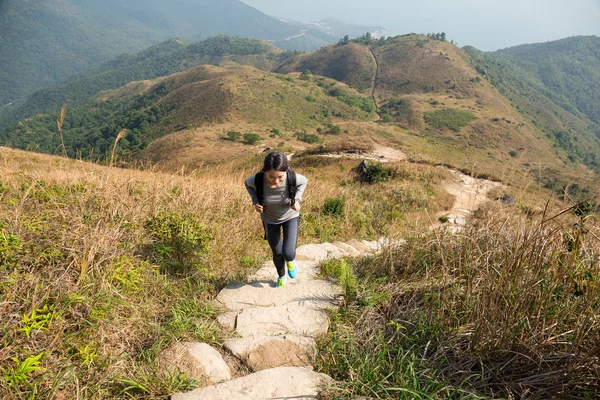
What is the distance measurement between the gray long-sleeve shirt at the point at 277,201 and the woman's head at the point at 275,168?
8 centimetres

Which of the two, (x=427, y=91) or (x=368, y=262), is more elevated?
(x=427, y=91)

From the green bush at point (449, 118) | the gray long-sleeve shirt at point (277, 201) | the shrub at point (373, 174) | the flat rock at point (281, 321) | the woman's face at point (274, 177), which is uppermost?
the green bush at point (449, 118)

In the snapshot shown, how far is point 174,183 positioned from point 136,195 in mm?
1284

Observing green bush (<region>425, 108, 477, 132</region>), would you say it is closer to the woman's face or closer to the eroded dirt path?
the eroded dirt path

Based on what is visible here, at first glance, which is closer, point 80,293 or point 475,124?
point 80,293

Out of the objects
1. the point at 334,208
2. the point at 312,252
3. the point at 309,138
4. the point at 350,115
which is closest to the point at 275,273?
the point at 312,252

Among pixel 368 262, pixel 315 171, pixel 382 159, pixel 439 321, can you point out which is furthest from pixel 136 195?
pixel 382 159

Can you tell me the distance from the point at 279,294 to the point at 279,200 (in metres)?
1.00

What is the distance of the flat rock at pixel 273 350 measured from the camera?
233 cm

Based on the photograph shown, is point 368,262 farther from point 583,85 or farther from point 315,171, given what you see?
point 583,85

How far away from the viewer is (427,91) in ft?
318

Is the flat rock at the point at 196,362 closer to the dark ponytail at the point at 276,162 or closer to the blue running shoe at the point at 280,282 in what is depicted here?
the blue running shoe at the point at 280,282

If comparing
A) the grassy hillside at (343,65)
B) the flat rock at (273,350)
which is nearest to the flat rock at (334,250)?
the flat rock at (273,350)

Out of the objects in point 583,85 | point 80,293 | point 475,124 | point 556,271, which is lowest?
point 80,293
